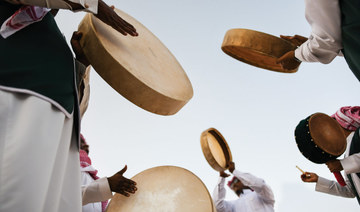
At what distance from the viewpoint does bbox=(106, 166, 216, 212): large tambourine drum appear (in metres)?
2.39

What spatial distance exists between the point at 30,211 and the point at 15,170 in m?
0.14

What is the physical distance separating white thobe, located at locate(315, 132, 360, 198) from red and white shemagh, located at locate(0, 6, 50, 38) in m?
2.96

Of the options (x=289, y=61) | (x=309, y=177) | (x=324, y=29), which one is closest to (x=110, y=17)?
(x=324, y=29)

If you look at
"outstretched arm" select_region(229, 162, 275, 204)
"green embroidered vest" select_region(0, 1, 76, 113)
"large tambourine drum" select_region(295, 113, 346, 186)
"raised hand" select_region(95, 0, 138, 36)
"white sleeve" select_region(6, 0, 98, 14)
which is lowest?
"outstretched arm" select_region(229, 162, 275, 204)

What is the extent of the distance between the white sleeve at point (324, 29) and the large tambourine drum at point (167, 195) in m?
1.36

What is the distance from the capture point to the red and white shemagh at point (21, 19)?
3.72 ft

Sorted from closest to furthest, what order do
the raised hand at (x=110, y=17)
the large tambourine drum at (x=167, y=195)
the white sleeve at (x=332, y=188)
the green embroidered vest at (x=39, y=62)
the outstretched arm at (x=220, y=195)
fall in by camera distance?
the green embroidered vest at (x=39, y=62)
the raised hand at (x=110, y=17)
the large tambourine drum at (x=167, y=195)
the white sleeve at (x=332, y=188)
the outstretched arm at (x=220, y=195)

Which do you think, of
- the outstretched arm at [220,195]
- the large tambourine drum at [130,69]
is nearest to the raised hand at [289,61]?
the large tambourine drum at [130,69]

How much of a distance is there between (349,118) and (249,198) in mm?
2363

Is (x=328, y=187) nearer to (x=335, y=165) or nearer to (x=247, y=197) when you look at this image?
(x=335, y=165)

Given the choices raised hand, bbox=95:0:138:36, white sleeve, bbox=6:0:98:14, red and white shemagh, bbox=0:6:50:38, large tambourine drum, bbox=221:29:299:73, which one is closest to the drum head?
large tambourine drum, bbox=221:29:299:73

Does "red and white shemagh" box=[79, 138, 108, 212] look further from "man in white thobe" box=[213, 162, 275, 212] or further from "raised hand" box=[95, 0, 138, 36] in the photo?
"man in white thobe" box=[213, 162, 275, 212]

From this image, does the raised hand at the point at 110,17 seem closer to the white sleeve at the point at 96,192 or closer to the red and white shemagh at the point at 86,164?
the white sleeve at the point at 96,192

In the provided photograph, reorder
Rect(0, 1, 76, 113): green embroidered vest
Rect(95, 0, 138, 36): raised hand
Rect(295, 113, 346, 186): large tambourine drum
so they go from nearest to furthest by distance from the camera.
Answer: Rect(0, 1, 76, 113): green embroidered vest, Rect(95, 0, 138, 36): raised hand, Rect(295, 113, 346, 186): large tambourine drum
